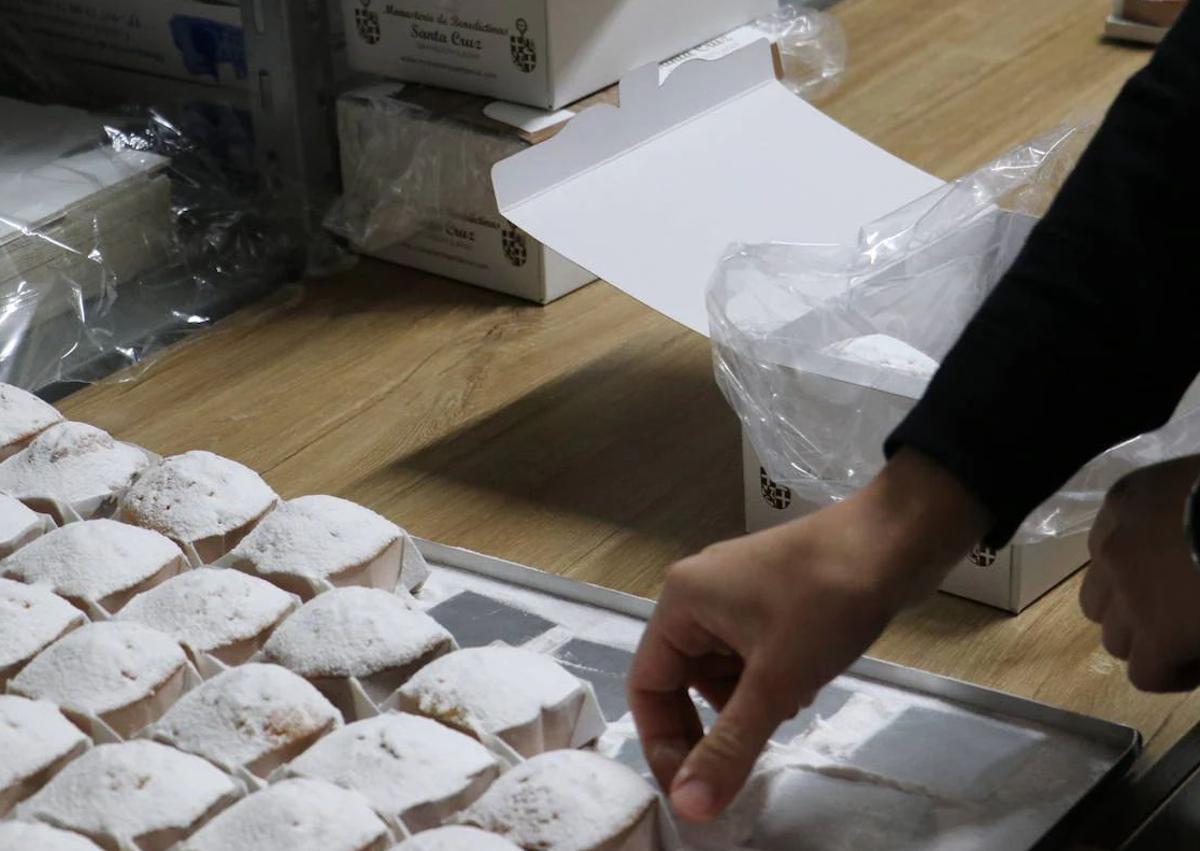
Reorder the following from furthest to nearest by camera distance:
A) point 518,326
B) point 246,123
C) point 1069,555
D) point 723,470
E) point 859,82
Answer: point 859,82 < point 246,123 < point 518,326 < point 723,470 < point 1069,555

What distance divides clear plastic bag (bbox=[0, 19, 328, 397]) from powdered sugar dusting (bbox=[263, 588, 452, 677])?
0.60m

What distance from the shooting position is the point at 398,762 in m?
0.84

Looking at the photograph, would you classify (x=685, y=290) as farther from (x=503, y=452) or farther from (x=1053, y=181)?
(x=1053, y=181)

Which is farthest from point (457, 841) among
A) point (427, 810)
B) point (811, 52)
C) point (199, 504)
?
point (811, 52)

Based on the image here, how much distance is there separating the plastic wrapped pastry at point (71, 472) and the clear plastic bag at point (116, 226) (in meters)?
0.34

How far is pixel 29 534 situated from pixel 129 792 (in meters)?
0.30

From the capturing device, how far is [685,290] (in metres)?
1.34

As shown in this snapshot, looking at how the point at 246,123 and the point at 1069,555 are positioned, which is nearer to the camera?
the point at 1069,555

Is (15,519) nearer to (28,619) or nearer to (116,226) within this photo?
(28,619)

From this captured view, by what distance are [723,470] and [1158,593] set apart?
1.79ft

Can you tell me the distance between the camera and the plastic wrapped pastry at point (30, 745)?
2.78ft

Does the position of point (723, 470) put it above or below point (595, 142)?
below

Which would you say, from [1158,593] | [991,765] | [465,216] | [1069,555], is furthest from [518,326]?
[1158,593]

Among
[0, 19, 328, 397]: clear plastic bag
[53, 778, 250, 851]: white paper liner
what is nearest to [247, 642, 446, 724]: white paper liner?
[53, 778, 250, 851]: white paper liner
